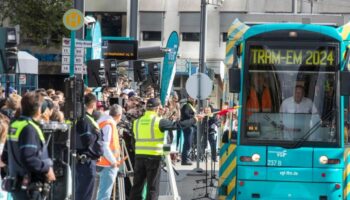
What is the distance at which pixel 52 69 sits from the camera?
50156mm

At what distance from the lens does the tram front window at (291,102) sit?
532 inches

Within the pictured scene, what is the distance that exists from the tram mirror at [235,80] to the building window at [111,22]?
37409 mm

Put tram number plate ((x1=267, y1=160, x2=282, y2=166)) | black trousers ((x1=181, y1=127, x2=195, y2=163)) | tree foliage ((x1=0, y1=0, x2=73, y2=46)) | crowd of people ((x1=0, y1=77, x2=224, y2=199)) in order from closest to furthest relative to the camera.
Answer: crowd of people ((x1=0, y1=77, x2=224, y2=199))
tram number plate ((x1=267, y1=160, x2=282, y2=166))
black trousers ((x1=181, y1=127, x2=195, y2=163))
tree foliage ((x1=0, y1=0, x2=73, y2=46))

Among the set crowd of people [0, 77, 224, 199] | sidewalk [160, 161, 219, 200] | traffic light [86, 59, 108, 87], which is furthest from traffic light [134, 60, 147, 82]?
crowd of people [0, 77, 224, 199]

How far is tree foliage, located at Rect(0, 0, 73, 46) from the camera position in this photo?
46.2 m

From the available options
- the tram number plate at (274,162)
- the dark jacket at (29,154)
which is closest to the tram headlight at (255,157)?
the tram number plate at (274,162)

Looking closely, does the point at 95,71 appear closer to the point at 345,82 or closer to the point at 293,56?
the point at 293,56

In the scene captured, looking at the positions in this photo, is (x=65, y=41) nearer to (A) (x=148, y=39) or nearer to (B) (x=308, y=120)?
(B) (x=308, y=120)

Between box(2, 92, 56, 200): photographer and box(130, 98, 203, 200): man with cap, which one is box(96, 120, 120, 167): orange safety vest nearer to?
box(130, 98, 203, 200): man with cap

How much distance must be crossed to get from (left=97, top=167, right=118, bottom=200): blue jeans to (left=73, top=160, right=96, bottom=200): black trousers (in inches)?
24.4

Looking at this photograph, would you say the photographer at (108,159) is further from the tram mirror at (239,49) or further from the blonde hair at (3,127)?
the blonde hair at (3,127)

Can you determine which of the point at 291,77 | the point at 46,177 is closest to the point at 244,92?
Result: the point at 291,77

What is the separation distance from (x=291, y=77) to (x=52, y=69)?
3759 centimetres

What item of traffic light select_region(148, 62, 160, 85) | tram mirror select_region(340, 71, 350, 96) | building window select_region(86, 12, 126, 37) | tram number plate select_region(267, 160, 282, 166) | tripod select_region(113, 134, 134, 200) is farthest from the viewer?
building window select_region(86, 12, 126, 37)
